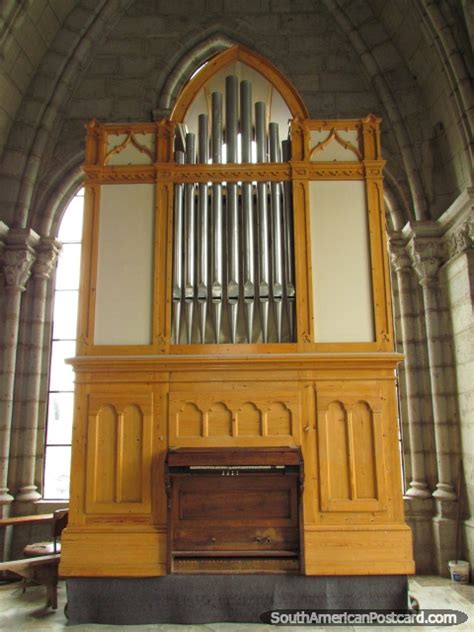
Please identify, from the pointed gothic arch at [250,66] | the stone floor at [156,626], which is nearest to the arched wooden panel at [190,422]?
the stone floor at [156,626]

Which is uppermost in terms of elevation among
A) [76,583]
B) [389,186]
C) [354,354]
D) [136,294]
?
[389,186]

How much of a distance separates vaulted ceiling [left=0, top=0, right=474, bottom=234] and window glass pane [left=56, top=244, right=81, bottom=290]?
19.6 inches

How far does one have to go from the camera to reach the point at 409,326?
7.46 m

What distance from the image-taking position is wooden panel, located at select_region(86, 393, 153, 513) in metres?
4.89

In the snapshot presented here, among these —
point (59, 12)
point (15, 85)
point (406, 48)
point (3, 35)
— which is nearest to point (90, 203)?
point (3, 35)

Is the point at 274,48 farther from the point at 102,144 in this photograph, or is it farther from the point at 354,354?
the point at 354,354

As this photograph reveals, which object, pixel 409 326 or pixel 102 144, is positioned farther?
pixel 409 326

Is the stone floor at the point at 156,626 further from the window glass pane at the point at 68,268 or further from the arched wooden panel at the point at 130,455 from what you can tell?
the window glass pane at the point at 68,268

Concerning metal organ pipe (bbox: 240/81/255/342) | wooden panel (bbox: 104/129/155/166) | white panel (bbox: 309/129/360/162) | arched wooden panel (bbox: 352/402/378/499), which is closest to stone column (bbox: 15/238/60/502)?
wooden panel (bbox: 104/129/155/166)

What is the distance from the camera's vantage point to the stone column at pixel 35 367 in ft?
23.5

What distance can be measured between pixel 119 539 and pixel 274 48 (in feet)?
22.1

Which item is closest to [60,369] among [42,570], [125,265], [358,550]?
[125,265]

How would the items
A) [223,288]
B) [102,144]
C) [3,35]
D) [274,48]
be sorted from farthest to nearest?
1. [274,48]
2. [3,35]
3. [102,144]
4. [223,288]

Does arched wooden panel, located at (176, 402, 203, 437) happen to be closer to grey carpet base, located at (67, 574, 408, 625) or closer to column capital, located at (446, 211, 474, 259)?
grey carpet base, located at (67, 574, 408, 625)
